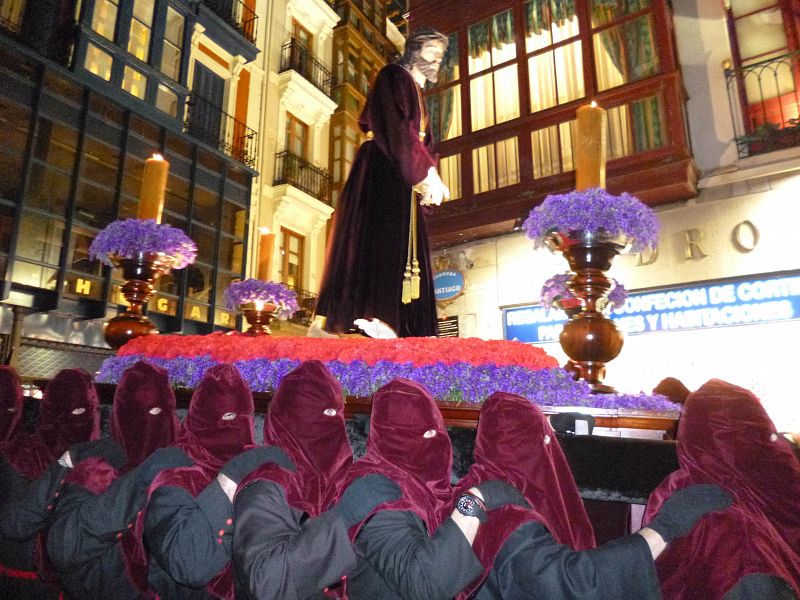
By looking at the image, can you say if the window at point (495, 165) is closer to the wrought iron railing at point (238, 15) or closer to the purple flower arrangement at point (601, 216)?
the purple flower arrangement at point (601, 216)

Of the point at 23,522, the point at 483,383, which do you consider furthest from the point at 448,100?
the point at 23,522

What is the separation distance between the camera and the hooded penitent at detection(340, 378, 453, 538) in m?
2.17

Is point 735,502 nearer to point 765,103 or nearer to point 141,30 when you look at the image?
point 765,103

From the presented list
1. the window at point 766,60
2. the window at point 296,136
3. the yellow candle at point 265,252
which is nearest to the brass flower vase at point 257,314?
the yellow candle at point 265,252

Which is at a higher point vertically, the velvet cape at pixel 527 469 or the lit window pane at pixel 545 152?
the lit window pane at pixel 545 152

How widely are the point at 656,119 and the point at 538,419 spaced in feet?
20.8

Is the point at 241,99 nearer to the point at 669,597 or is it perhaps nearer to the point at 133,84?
the point at 133,84

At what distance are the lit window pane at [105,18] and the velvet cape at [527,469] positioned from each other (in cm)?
1199

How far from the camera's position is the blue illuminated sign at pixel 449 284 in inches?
348

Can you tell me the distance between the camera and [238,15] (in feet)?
47.5

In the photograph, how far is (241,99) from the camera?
1442 centimetres

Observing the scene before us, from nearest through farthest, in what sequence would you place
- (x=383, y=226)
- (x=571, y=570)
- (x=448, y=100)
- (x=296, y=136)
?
(x=571, y=570) → (x=383, y=226) → (x=448, y=100) → (x=296, y=136)

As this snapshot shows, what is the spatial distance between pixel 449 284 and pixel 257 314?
432cm

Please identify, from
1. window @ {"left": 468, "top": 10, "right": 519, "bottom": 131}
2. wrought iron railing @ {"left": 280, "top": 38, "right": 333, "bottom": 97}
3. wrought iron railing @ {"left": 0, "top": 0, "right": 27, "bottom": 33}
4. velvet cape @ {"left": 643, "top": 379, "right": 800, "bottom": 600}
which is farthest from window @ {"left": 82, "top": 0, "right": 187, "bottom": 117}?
velvet cape @ {"left": 643, "top": 379, "right": 800, "bottom": 600}
